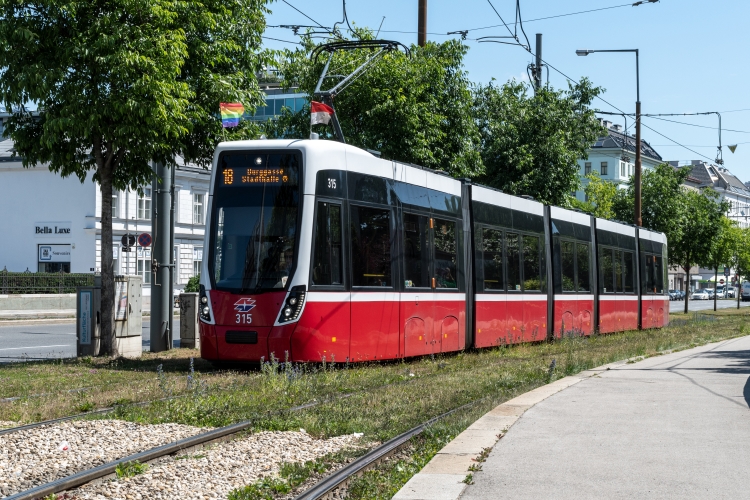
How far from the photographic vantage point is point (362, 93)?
25750 millimetres

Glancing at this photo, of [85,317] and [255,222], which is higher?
[255,222]

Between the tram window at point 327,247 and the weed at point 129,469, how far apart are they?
708 centimetres

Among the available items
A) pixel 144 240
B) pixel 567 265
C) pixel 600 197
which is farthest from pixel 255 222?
pixel 600 197

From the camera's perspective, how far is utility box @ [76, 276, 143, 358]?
1786 centimetres

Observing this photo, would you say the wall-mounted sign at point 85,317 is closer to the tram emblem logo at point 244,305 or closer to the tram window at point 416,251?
the tram emblem logo at point 244,305

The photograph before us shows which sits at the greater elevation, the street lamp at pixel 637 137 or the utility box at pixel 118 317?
the street lamp at pixel 637 137

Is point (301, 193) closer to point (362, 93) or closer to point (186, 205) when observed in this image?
point (362, 93)

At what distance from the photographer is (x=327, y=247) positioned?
14281 mm

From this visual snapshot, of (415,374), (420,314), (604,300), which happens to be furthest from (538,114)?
(415,374)

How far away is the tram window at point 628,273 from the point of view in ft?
96.4

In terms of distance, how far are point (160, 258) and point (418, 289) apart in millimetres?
5540

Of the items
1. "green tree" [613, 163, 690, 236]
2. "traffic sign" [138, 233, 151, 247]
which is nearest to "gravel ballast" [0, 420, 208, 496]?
"traffic sign" [138, 233, 151, 247]

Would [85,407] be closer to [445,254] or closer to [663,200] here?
[445,254]

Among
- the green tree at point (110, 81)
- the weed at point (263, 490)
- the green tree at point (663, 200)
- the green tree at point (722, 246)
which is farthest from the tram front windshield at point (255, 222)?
the green tree at point (722, 246)
